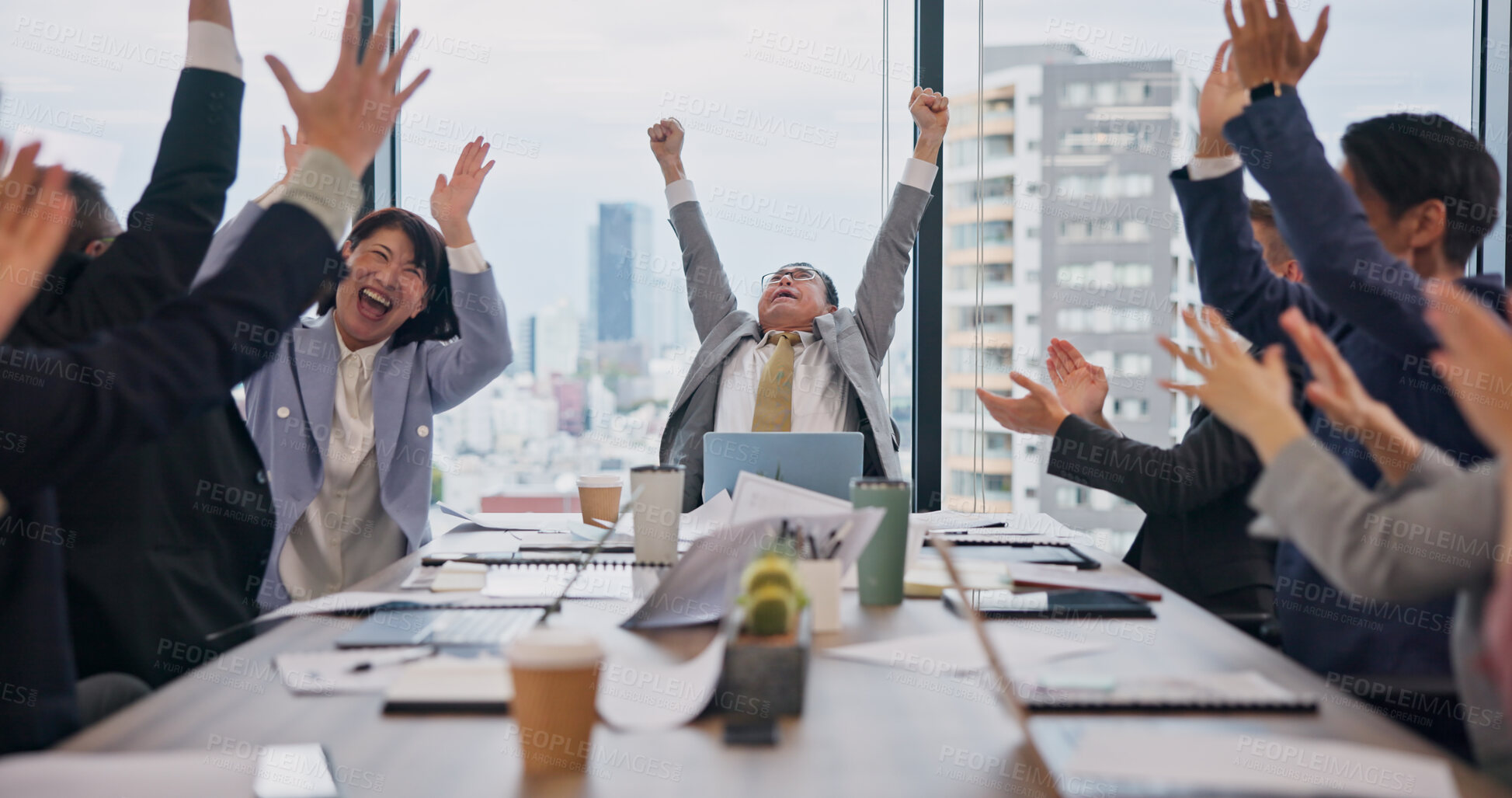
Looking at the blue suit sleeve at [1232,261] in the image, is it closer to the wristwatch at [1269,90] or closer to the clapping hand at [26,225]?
the wristwatch at [1269,90]

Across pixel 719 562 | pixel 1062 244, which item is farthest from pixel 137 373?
pixel 1062 244

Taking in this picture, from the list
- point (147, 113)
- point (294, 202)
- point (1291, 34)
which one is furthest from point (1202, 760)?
point (147, 113)

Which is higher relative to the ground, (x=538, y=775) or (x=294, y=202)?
(x=294, y=202)

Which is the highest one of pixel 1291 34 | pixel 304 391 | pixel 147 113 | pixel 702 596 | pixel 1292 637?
pixel 147 113

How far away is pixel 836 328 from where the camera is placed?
2941 mm

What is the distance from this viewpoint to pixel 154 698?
0.92 m

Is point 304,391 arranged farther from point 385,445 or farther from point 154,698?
point 154,698

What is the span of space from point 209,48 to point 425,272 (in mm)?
993

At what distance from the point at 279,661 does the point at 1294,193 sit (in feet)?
4.57

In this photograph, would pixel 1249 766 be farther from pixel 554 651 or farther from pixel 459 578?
pixel 459 578

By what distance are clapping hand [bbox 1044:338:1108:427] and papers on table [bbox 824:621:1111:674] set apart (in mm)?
1141

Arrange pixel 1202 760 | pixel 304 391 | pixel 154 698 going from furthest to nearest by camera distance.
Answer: pixel 304 391
pixel 154 698
pixel 1202 760

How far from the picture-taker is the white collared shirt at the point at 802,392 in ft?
9.58

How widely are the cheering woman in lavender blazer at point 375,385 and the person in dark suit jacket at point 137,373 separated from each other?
40.7 inches
